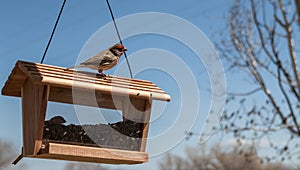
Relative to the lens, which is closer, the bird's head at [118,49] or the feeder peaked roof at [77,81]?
the feeder peaked roof at [77,81]

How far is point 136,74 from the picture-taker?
143 centimetres

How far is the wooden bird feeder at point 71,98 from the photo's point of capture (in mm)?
1264

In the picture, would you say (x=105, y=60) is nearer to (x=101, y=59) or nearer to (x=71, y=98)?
(x=101, y=59)

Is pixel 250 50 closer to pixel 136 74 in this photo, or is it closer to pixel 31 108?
pixel 136 74

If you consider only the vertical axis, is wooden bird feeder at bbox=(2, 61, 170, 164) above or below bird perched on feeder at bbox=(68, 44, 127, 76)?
below

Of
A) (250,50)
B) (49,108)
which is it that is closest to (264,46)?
(250,50)

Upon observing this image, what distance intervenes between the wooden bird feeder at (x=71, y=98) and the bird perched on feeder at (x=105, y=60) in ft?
0.10

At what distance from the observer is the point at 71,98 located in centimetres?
141

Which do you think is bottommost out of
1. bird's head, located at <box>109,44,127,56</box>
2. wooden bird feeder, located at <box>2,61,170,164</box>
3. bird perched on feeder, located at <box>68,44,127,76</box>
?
wooden bird feeder, located at <box>2,61,170,164</box>

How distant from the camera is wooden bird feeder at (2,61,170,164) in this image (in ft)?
4.15

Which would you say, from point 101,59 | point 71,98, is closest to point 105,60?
point 101,59

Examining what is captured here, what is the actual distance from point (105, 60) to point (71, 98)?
0.17 meters

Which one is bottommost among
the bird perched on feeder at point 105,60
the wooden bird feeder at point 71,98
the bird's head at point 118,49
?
the wooden bird feeder at point 71,98

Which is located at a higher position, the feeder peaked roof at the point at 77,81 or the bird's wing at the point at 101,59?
the bird's wing at the point at 101,59
